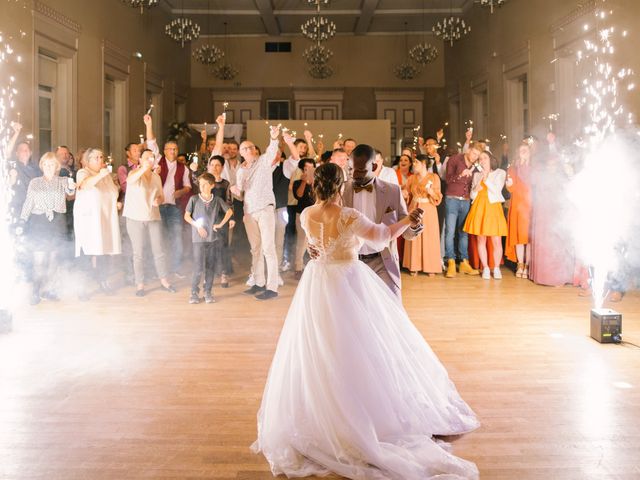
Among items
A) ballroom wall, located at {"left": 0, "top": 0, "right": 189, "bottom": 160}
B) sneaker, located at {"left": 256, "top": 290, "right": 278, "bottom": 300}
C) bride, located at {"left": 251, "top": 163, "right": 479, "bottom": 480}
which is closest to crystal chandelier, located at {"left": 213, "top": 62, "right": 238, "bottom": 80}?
ballroom wall, located at {"left": 0, "top": 0, "right": 189, "bottom": 160}

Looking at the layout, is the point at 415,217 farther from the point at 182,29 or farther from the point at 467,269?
the point at 182,29

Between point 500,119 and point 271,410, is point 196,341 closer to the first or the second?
point 271,410

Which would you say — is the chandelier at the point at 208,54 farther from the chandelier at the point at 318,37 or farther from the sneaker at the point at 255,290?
the sneaker at the point at 255,290

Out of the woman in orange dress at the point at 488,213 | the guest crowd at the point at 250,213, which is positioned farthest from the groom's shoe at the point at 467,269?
the woman in orange dress at the point at 488,213

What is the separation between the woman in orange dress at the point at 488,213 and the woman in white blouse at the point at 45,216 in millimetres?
4392

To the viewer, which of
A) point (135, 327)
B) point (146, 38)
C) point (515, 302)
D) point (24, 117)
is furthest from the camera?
point (146, 38)

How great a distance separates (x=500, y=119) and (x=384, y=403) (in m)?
9.67

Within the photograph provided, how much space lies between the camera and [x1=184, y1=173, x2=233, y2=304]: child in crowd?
20.6 feet

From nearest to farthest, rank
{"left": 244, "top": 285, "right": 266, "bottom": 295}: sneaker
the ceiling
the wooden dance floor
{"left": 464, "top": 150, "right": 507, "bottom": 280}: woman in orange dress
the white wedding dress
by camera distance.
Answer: the white wedding dress < the wooden dance floor < {"left": 244, "top": 285, "right": 266, "bottom": 295}: sneaker < {"left": 464, "top": 150, "right": 507, "bottom": 280}: woman in orange dress < the ceiling

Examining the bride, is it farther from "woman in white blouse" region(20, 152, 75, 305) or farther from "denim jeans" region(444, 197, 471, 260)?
"denim jeans" region(444, 197, 471, 260)

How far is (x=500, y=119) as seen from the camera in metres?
11.6

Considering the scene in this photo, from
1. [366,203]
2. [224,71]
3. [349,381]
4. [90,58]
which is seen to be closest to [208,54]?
[224,71]

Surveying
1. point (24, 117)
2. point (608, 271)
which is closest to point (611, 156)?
point (608, 271)

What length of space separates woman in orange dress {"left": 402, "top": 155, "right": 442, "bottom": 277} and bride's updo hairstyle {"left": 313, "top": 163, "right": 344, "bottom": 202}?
4.78m
